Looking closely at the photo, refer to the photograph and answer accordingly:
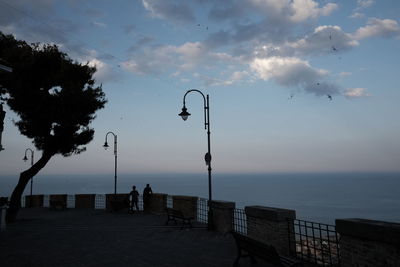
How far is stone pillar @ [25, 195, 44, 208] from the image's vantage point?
88.6ft

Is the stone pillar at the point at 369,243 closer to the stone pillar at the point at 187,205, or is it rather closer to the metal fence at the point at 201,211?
the metal fence at the point at 201,211

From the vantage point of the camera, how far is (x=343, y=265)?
→ 6.23m

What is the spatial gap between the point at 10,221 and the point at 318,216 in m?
125

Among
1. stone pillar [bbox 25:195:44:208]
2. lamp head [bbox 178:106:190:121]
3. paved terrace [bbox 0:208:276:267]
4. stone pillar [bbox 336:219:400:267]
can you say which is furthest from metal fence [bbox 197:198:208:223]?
stone pillar [bbox 25:195:44:208]

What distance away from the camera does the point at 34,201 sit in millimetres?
27391

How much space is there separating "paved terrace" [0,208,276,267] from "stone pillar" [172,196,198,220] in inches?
67.0

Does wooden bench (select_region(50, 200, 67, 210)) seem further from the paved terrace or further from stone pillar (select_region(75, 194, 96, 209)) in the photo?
the paved terrace

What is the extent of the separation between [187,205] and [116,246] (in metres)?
6.39

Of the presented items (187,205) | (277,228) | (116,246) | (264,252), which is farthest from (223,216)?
(264,252)

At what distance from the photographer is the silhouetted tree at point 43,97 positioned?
52.1 ft

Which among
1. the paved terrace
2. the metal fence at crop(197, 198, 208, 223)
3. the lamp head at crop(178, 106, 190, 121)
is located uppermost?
the lamp head at crop(178, 106, 190, 121)

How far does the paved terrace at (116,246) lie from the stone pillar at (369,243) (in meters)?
2.10

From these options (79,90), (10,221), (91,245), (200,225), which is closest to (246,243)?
(91,245)

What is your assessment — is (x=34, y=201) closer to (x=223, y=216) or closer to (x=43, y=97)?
(x=43, y=97)
